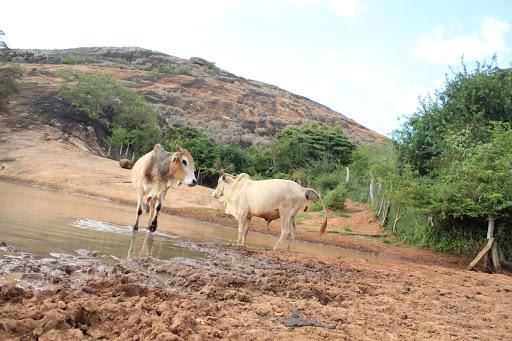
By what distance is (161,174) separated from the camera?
1155cm

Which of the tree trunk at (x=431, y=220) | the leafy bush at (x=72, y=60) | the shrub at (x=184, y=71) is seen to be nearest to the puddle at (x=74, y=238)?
the tree trunk at (x=431, y=220)

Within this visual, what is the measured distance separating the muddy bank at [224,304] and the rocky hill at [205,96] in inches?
1765

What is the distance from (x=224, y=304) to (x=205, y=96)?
61240mm

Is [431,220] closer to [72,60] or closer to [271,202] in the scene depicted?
[271,202]

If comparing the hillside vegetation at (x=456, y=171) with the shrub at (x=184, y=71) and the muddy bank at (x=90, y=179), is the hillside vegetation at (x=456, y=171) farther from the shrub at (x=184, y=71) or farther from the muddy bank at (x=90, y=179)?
the shrub at (x=184, y=71)

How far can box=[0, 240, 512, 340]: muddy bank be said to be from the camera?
319cm

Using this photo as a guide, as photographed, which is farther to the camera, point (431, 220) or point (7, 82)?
point (7, 82)

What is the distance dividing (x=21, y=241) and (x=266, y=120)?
56.3 meters

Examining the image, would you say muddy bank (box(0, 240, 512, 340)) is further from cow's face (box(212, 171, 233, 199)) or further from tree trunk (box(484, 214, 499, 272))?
tree trunk (box(484, 214, 499, 272))

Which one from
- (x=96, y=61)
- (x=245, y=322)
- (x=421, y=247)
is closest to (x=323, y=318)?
(x=245, y=322)

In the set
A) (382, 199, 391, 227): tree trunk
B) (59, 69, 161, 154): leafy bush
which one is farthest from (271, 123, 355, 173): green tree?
(382, 199, 391, 227): tree trunk

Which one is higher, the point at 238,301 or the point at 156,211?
the point at 156,211

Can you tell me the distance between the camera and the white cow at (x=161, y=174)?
1145 cm

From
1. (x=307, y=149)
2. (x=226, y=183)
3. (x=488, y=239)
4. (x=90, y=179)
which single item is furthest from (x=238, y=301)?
(x=307, y=149)
